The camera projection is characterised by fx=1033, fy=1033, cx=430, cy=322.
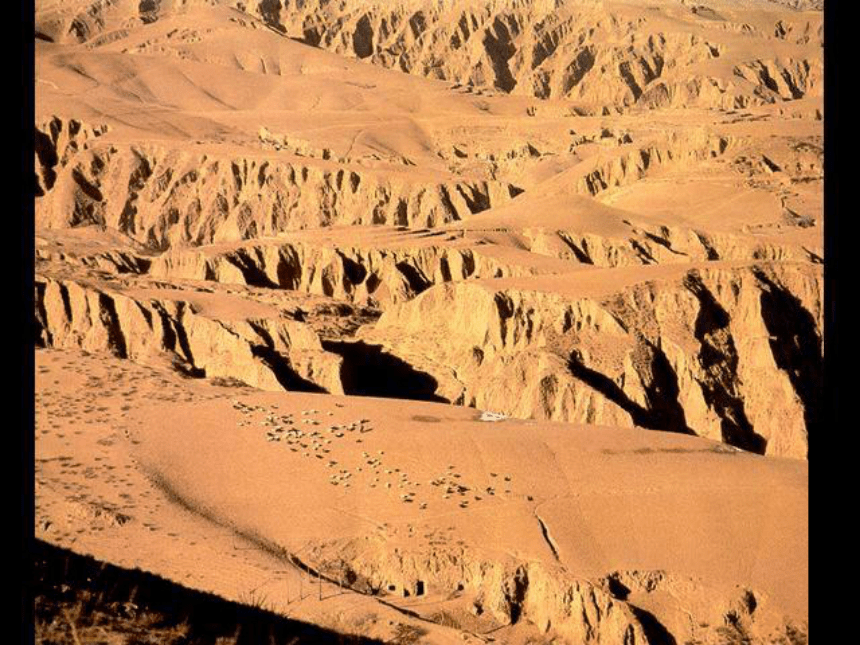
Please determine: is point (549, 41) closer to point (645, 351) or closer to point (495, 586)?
point (645, 351)

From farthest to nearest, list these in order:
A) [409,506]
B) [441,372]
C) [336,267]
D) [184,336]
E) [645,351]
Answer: [336,267] → [184,336] → [441,372] → [645,351] → [409,506]

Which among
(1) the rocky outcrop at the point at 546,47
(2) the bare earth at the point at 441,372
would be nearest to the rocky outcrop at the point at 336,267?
(2) the bare earth at the point at 441,372

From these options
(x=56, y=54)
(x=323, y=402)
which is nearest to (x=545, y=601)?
(x=323, y=402)

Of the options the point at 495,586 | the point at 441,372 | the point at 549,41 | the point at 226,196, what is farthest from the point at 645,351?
the point at 549,41

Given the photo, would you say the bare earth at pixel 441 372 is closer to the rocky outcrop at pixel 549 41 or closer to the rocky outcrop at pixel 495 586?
the rocky outcrop at pixel 495 586

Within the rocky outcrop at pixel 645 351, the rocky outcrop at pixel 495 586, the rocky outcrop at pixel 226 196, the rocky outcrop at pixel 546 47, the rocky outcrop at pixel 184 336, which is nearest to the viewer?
the rocky outcrop at pixel 495 586
